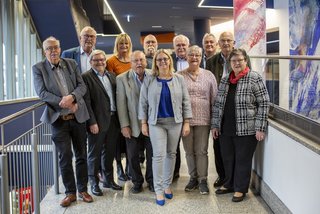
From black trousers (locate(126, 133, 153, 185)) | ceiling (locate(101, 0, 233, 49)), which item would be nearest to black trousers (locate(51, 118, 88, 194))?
black trousers (locate(126, 133, 153, 185))

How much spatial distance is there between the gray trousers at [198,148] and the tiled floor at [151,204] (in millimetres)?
278

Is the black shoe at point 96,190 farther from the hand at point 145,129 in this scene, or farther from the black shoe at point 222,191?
the black shoe at point 222,191

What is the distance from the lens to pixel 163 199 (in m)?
3.83

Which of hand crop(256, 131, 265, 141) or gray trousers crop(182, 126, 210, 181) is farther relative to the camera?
gray trousers crop(182, 126, 210, 181)

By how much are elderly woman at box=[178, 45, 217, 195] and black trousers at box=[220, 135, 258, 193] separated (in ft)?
0.73

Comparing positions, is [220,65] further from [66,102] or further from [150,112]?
[66,102]

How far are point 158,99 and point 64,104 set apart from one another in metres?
0.87

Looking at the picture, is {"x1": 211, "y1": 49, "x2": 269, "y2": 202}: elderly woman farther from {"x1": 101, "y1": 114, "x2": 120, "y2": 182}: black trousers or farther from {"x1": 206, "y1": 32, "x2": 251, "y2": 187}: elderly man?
{"x1": 101, "y1": 114, "x2": 120, "y2": 182}: black trousers

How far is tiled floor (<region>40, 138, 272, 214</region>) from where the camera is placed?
368cm

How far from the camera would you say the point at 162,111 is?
3723mm

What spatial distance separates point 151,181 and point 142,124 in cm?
72

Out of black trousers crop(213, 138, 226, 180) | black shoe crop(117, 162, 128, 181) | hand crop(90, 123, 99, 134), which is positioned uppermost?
hand crop(90, 123, 99, 134)

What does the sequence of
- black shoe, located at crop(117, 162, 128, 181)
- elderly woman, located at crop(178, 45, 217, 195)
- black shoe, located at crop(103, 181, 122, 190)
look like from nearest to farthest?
elderly woman, located at crop(178, 45, 217, 195), black shoe, located at crop(103, 181, 122, 190), black shoe, located at crop(117, 162, 128, 181)

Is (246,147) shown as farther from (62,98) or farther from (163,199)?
(62,98)
